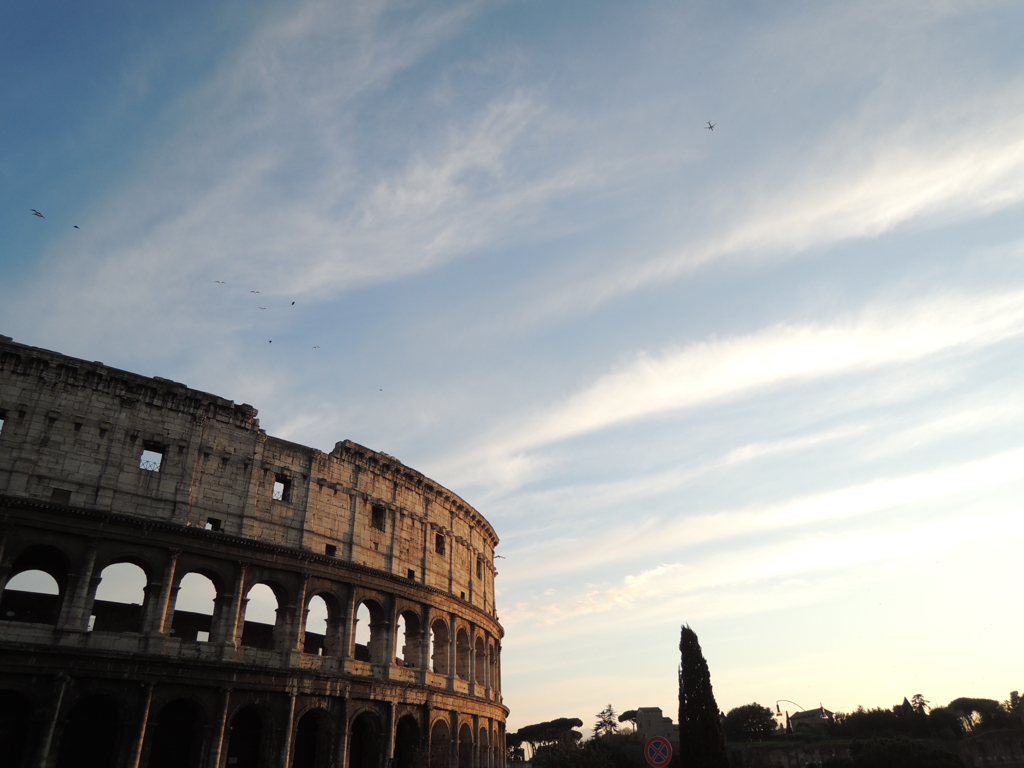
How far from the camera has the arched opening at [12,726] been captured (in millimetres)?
23266

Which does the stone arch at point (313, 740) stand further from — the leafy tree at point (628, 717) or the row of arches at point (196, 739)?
the leafy tree at point (628, 717)

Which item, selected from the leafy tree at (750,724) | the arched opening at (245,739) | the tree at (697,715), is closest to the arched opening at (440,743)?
the arched opening at (245,739)

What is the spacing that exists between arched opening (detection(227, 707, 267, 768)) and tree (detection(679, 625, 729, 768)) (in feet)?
74.2

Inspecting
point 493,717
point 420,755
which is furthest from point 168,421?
point 493,717

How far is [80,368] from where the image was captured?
25.4 m

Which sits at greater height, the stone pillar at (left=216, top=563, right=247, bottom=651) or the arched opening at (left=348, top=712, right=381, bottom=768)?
the stone pillar at (left=216, top=563, right=247, bottom=651)

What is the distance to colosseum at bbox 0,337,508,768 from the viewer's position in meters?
23.0

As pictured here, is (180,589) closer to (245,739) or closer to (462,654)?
(245,739)

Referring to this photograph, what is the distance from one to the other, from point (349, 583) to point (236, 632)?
5184 mm

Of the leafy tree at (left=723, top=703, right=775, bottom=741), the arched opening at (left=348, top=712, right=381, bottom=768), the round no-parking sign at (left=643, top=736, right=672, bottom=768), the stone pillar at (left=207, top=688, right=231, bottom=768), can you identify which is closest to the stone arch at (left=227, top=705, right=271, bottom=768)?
the stone pillar at (left=207, top=688, right=231, bottom=768)

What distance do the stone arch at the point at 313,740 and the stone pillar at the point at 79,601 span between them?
31.1ft

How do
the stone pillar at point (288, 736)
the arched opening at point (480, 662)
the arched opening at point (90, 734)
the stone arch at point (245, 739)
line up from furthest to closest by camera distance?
the arched opening at point (480, 662) < the stone arch at point (245, 739) < the stone pillar at point (288, 736) < the arched opening at point (90, 734)

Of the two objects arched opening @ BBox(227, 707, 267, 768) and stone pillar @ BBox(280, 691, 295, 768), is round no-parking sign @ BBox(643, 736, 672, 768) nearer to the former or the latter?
stone pillar @ BBox(280, 691, 295, 768)

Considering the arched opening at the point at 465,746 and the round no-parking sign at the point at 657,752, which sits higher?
the arched opening at the point at 465,746
